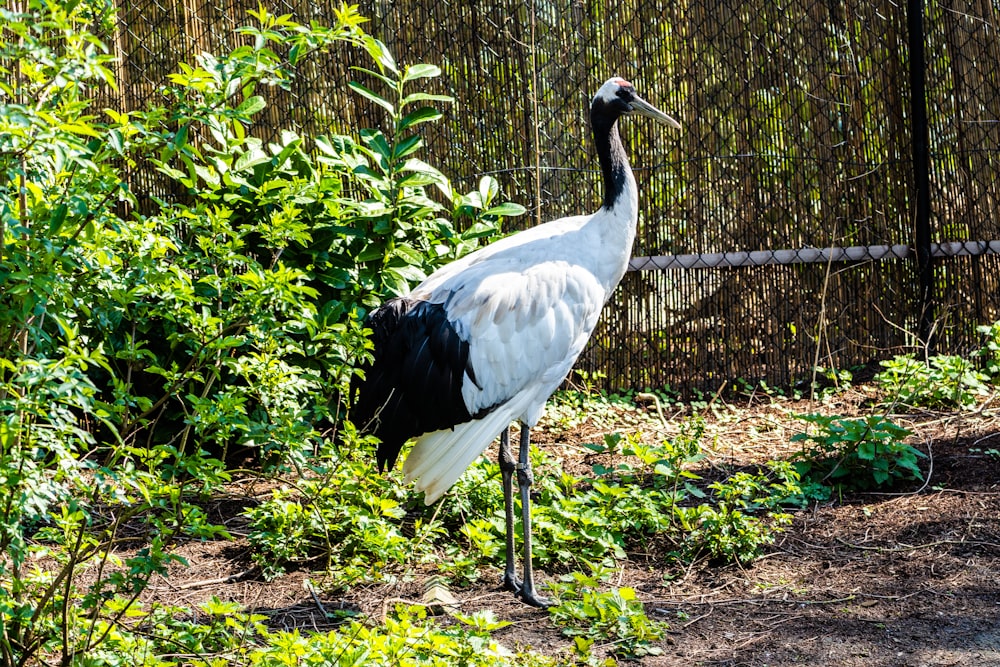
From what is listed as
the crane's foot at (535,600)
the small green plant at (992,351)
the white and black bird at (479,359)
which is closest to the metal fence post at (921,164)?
the small green plant at (992,351)

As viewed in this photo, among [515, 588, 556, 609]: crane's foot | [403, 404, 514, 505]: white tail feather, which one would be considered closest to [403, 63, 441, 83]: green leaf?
[403, 404, 514, 505]: white tail feather

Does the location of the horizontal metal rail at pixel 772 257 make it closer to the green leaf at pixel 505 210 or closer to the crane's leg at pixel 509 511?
the green leaf at pixel 505 210

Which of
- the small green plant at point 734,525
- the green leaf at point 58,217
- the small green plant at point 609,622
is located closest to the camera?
the green leaf at point 58,217

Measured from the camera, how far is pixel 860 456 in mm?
4781

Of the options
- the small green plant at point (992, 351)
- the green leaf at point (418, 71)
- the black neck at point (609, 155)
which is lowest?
the small green plant at point (992, 351)

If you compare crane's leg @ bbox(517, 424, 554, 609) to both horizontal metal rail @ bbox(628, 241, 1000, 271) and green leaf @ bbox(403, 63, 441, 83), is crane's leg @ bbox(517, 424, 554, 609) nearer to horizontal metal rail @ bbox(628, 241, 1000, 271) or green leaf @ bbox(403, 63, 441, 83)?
green leaf @ bbox(403, 63, 441, 83)

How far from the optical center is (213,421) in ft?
9.80

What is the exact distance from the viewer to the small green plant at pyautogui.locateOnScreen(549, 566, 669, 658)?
11.7ft

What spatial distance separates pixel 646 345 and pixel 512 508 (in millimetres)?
2512

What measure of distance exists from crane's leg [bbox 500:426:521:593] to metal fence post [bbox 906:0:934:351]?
318 cm

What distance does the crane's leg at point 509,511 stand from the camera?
13.8 ft

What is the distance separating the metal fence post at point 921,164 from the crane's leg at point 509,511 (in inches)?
125

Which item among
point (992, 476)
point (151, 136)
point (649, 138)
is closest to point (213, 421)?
point (151, 136)

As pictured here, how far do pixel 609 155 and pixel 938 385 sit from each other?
234 cm
